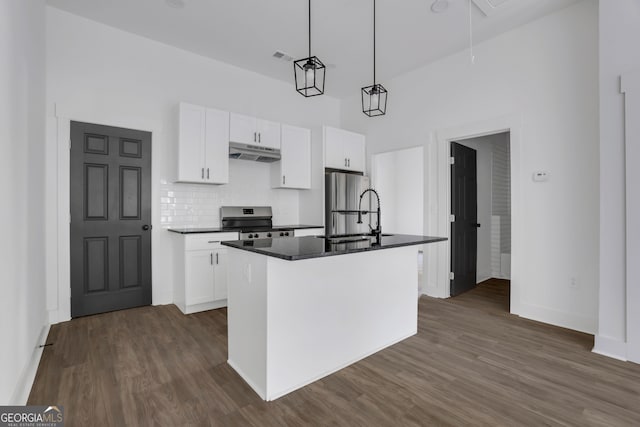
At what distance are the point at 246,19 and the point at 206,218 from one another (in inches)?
98.7

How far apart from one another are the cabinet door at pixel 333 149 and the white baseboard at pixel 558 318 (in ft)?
10.2

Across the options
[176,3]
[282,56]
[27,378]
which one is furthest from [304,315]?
→ [282,56]

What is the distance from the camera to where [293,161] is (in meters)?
4.73

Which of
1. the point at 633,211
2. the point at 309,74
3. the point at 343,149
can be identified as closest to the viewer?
the point at 309,74

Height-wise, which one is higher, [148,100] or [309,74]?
[148,100]

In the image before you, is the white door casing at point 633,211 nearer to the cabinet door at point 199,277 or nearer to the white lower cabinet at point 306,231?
the white lower cabinet at point 306,231

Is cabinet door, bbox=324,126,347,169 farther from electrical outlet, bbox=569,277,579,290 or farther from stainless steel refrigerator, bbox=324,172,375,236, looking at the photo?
electrical outlet, bbox=569,277,579,290

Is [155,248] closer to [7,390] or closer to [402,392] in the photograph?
[7,390]

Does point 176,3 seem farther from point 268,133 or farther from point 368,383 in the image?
point 368,383

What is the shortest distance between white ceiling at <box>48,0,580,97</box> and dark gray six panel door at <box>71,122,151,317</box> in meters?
1.27

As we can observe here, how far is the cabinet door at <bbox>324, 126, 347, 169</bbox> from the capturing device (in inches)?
189

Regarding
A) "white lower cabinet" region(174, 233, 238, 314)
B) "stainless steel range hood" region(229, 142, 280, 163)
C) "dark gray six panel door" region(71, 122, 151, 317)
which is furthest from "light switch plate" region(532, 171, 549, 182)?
"dark gray six panel door" region(71, 122, 151, 317)

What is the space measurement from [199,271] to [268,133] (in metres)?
2.13

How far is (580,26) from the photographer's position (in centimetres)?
307
